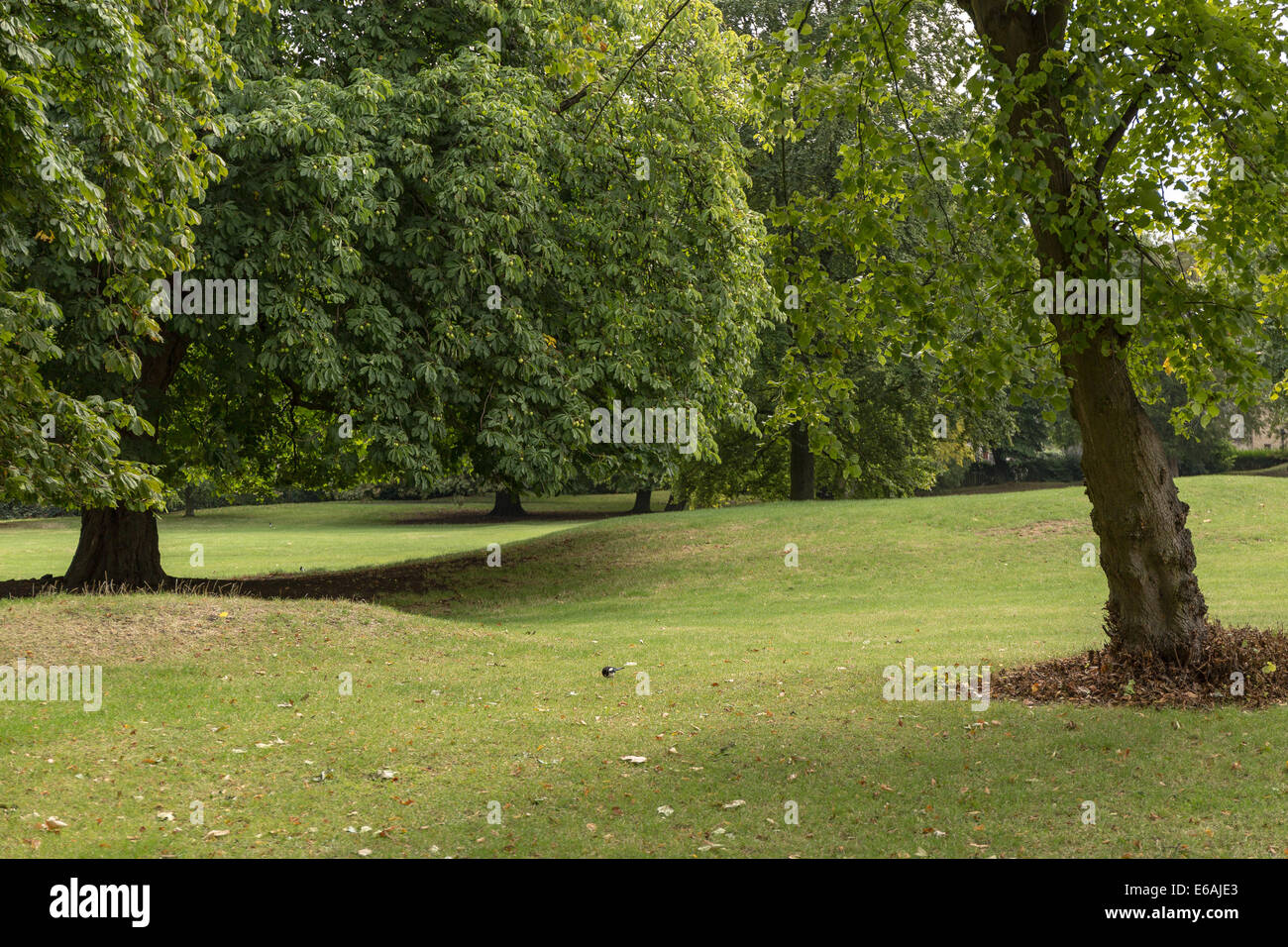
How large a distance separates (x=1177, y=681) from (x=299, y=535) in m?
40.7

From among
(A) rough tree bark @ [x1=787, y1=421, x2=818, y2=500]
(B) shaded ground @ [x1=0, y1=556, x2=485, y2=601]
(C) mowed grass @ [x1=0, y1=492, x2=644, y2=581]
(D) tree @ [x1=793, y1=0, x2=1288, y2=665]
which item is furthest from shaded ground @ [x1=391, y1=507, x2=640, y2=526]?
(D) tree @ [x1=793, y1=0, x2=1288, y2=665]

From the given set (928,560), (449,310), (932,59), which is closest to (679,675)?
(449,310)

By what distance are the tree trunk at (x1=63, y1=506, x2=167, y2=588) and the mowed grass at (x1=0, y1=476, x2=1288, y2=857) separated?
18.9ft

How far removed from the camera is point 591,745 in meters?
9.15

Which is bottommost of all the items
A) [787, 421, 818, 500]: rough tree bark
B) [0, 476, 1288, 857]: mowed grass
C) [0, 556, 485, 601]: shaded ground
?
[0, 556, 485, 601]: shaded ground

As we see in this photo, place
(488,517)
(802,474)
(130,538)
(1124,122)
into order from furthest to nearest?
(488,517) → (802,474) → (130,538) → (1124,122)

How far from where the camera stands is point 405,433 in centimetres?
1694

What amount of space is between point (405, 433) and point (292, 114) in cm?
501

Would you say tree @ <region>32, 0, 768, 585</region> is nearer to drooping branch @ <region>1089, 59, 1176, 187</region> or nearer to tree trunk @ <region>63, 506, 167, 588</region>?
tree trunk @ <region>63, 506, 167, 588</region>

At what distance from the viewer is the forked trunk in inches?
368

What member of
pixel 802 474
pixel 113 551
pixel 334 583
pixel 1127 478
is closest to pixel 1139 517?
pixel 1127 478

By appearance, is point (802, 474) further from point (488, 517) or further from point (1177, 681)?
point (1177, 681)

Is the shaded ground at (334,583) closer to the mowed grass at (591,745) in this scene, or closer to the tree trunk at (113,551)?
the tree trunk at (113,551)

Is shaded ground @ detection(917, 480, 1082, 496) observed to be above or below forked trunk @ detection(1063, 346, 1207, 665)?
below
